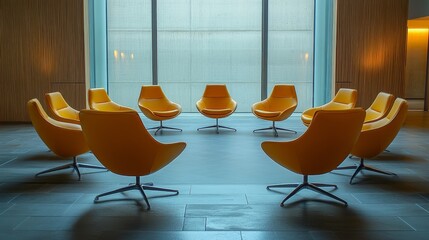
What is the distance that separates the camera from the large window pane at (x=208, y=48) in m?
11.9

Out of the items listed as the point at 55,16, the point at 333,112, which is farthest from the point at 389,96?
the point at 55,16

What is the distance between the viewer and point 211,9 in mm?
11914

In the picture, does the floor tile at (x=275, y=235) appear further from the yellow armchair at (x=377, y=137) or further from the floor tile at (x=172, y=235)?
the yellow armchair at (x=377, y=137)

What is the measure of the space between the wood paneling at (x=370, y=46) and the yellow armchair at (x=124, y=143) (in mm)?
7178

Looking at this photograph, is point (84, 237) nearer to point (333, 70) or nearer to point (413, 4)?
point (333, 70)

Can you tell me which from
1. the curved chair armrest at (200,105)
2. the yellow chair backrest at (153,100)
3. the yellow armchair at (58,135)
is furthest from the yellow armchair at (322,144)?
the yellow chair backrest at (153,100)

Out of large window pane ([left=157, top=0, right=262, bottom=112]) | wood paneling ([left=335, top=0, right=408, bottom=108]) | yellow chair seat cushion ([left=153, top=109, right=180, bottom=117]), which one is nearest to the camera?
yellow chair seat cushion ([left=153, top=109, right=180, bottom=117])

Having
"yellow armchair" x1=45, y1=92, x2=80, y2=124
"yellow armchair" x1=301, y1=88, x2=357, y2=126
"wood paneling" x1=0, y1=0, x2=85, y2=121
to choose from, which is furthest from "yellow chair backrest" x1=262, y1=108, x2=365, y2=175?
"wood paneling" x1=0, y1=0, x2=85, y2=121

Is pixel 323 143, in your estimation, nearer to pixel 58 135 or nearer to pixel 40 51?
pixel 58 135

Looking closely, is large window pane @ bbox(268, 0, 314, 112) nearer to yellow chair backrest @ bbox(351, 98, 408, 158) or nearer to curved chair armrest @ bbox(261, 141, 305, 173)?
yellow chair backrest @ bbox(351, 98, 408, 158)

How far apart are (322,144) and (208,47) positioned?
26.8 ft

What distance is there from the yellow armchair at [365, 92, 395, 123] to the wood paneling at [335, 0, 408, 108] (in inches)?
158

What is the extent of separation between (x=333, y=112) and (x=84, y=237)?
2334 millimetres

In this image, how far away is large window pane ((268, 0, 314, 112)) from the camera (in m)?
11.8
